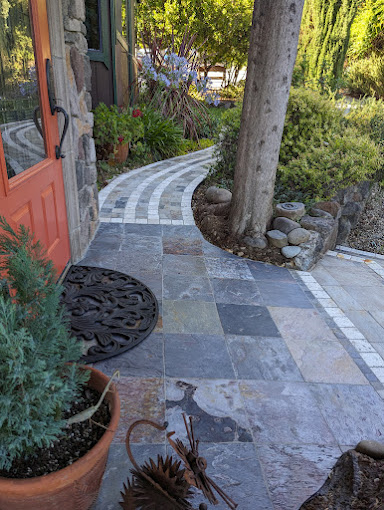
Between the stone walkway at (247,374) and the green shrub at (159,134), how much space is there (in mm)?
3836

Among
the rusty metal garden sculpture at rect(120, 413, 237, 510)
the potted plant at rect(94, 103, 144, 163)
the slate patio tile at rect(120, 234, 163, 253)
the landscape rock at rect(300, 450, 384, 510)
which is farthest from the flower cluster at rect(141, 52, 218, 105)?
the rusty metal garden sculpture at rect(120, 413, 237, 510)

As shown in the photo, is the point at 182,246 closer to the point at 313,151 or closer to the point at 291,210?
the point at 291,210

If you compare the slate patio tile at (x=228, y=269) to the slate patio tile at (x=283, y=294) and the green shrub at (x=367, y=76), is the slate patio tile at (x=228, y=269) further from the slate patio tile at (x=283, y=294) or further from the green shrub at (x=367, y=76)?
the green shrub at (x=367, y=76)

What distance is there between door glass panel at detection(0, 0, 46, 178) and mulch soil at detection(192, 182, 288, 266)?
202cm

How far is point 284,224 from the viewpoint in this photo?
381cm

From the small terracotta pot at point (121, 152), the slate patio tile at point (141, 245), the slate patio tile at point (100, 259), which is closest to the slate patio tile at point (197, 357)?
the slate patio tile at point (100, 259)

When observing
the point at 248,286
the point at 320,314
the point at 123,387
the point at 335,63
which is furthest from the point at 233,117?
the point at 335,63

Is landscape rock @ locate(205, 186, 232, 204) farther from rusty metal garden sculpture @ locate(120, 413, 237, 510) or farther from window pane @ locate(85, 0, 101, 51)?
rusty metal garden sculpture @ locate(120, 413, 237, 510)

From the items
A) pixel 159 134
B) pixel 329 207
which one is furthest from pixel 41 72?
pixel 159 134

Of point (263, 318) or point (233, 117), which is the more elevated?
point (233, 117)

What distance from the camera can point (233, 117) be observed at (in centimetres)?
519

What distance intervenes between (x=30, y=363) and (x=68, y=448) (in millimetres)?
373

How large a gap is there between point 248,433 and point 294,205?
109 inches

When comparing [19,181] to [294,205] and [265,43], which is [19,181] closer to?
[265,43]
